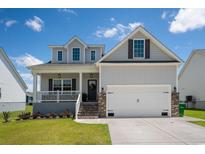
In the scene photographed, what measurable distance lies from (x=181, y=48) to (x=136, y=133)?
1251 centimetres

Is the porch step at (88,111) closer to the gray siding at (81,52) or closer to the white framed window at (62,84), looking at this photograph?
the white framed window at (62,84)

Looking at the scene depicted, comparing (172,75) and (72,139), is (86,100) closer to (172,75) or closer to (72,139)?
(172,75)

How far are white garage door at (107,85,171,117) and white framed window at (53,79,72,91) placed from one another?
4695mm

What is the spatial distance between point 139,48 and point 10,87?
15.3 meters

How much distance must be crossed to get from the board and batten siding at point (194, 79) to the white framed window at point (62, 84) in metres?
16.4

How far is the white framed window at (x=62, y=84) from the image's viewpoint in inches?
861

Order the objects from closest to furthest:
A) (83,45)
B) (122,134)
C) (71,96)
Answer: (122,134)
(71,96)
(83,45)

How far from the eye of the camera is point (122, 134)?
34.2ft

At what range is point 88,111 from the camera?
18984mm

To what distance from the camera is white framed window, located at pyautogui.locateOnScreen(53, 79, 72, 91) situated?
71.7 feet

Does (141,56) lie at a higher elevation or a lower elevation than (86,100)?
higher

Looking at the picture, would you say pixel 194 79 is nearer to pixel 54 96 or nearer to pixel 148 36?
pixel 148 36
